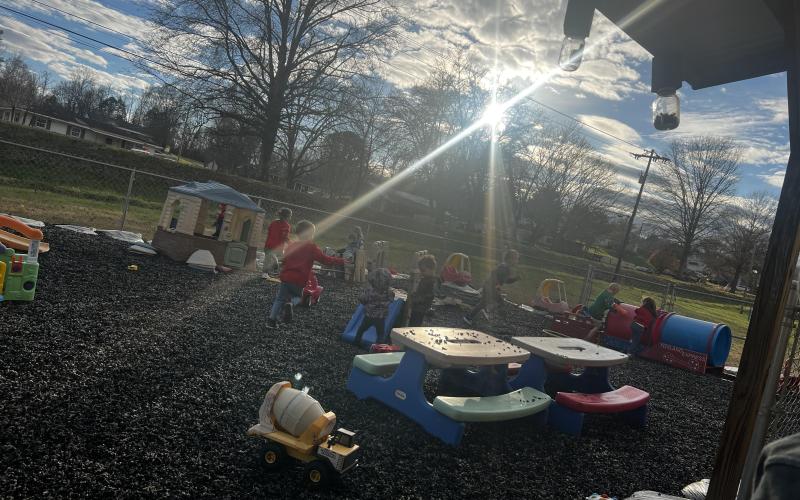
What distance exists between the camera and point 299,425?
339 centimetres

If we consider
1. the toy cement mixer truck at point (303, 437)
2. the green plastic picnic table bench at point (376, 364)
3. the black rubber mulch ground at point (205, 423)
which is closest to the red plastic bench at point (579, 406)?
the black rubber mulch ground at point (205, 423)

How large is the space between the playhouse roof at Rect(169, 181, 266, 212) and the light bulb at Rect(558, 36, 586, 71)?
9110 millimetres

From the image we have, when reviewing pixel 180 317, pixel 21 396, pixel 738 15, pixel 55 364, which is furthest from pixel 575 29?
pixel 180 317

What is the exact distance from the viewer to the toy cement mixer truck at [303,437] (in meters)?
3.26

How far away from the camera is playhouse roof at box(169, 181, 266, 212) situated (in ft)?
35.3

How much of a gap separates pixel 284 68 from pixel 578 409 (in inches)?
1018

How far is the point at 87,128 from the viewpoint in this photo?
63.2 metres

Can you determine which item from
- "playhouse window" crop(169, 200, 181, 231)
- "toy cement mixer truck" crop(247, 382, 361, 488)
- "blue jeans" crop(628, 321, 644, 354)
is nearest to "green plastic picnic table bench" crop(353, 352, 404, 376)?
"toy cement mixer truck" crop(247, 382, 361, 488)

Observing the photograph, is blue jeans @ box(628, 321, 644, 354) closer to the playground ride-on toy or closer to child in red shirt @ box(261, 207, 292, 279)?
the playground ride-on toy

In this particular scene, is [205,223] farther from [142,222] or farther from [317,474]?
[317,474]

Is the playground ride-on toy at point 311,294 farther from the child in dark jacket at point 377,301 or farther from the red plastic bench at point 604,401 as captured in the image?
the red plastic bench at point 604,401

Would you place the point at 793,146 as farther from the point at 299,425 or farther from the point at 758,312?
the point at 299,425

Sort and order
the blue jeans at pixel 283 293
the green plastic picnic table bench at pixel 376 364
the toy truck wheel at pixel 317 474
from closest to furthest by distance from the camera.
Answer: the toy truck wheel at pixel 317 474 → the green plastic picnic table bench at pixel 376 364 → the blue jeans at pixel 283 293

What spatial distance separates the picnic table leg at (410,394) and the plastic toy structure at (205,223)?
733 centimetres
